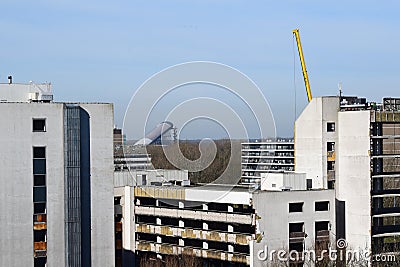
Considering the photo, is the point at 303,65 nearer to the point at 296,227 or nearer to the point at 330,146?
the point at 330,146

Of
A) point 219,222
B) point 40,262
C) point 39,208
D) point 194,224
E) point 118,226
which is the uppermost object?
point 39,208

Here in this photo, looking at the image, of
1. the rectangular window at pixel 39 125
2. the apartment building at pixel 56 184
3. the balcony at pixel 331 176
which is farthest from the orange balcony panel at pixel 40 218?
the balcony at pixel 331 176

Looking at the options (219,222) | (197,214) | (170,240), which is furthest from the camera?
(170,240)

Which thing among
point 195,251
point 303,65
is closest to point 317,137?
point 195,251

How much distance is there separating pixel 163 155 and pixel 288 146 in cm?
3398

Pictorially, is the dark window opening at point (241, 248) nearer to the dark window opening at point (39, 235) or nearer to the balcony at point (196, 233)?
the balcony at point (196, 233)

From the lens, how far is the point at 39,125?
2889cm

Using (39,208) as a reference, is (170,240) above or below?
below

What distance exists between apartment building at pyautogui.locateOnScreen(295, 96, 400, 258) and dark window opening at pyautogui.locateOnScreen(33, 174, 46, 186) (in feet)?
48.8

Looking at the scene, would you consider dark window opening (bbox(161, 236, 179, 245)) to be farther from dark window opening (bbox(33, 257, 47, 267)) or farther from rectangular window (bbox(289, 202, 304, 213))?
dark window opening (bbox(33, 257, 47, 267))

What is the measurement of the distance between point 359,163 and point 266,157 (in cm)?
5730

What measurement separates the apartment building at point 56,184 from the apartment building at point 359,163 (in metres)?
12.5

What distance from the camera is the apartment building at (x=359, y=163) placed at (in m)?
37.1

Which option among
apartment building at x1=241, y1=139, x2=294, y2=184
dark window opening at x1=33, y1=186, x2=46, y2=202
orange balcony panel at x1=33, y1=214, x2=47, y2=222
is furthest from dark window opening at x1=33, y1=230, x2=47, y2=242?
apartment building at x1=241, y1=139, x2=294, y2=184
